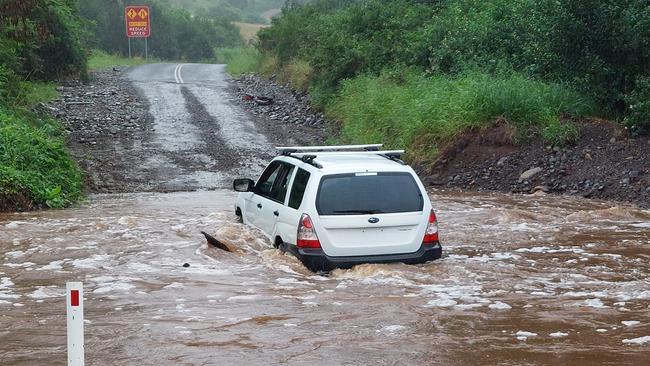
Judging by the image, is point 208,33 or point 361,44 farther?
point 208,33

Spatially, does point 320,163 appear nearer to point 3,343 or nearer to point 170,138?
point 3,343

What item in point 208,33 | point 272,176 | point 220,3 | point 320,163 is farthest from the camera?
point 220,3

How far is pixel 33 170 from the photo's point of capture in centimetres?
1783

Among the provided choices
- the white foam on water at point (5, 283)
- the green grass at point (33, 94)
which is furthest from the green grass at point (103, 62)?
the white foam on water at point (5, 283)

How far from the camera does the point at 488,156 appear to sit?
65.1ft

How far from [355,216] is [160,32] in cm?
7048

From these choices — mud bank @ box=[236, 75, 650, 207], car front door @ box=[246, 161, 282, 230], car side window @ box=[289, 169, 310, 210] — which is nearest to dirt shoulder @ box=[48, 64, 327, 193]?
mud bank @ box=[236, 75, 650, 207]

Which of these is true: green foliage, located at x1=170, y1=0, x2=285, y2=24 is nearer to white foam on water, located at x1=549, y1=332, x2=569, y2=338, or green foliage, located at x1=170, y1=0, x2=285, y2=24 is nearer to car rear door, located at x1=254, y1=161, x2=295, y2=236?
car rear door, located at x1=254, y1=161, x2=295, y2=236

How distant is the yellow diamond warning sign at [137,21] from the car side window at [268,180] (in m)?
57.8

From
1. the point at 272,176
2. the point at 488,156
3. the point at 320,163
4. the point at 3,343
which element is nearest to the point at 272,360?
the point at 3,343

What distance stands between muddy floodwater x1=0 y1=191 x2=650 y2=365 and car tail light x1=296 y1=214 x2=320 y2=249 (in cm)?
34

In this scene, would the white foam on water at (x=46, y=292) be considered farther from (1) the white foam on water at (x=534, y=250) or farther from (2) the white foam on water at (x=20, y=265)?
(1) the white foam on water at (x=534, y=250)

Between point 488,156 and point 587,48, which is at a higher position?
point 587,48

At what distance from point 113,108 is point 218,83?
10774 mm
